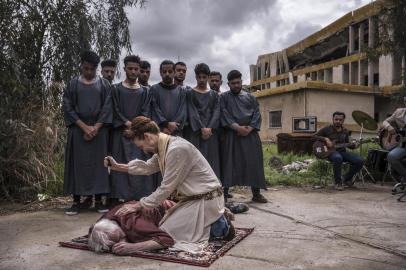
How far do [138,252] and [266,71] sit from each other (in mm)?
23912

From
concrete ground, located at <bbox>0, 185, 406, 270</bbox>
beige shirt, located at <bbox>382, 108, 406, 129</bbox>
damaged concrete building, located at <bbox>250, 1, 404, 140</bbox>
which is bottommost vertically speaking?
concrete ground, located at <bbox>0, 185, 406, 270</bbox>

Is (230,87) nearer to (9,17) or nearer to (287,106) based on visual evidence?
(9,17)

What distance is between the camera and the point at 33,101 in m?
6.65

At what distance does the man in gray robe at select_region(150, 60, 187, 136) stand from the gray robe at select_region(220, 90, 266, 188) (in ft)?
2.31

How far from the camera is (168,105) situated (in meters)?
5.80

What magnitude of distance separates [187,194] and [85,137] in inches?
82.8

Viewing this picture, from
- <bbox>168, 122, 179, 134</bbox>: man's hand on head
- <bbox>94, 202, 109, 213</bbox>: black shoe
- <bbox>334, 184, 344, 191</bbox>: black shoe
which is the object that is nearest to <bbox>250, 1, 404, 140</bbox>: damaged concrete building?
<bbox>334, 184, 344, 191</bbox>: black shoe

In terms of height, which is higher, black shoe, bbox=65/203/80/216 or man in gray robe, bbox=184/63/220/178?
man in gray robe, bbox=184/63/220/178

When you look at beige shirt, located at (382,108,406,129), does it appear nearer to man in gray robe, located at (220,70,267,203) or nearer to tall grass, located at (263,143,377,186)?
tall grass, located at (263,143,377,186)

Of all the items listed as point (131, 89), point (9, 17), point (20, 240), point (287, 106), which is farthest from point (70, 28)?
point (287, 106)

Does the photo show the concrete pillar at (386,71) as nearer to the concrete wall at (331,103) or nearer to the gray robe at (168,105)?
the concrete wall at (331,103)

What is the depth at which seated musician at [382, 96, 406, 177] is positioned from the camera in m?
7.08

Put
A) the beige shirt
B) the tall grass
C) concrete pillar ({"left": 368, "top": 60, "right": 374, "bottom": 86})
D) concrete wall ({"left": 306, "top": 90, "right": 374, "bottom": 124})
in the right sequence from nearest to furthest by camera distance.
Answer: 1. the beige shirt
2. the tall grass
3. concrete wall ({"left": 306, "top": 90, "right": 374, "bottom": 124})
4. concrete pillar ({"left": 368, "top": 60, "right": 374, "bottom": 86})

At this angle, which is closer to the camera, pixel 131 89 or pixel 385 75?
pixel 131 89
